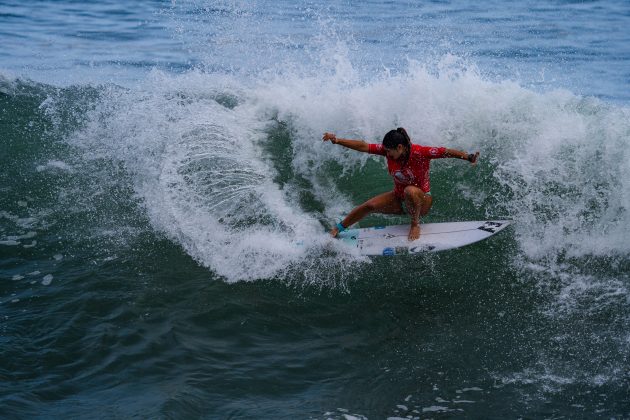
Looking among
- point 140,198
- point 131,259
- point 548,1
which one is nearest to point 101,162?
point 140,198

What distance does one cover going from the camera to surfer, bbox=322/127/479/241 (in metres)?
6.90

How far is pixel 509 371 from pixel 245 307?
8.22 ft

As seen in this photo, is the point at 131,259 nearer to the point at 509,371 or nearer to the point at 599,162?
the point at 509,371

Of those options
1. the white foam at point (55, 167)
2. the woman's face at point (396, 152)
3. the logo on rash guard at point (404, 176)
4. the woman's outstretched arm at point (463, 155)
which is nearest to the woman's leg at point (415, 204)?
the logo on rash guard at point (404, 176)

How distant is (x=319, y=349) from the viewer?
5.82 m

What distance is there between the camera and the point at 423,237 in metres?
7.41

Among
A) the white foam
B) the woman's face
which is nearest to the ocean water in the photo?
the white foam

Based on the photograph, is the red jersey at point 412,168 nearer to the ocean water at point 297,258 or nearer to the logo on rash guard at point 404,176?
the logo on rash guard at point 404,176

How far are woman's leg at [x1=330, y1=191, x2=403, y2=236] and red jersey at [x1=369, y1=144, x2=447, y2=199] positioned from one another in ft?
0.57

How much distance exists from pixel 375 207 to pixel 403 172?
56 cm

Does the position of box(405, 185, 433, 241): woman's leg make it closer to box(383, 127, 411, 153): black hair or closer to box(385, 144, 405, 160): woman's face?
box(385, 144, 405, 160): woman's face

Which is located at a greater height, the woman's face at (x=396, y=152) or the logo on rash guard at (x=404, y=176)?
the woman's face at (x=396, y=152)

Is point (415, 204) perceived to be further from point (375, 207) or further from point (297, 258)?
point (297, 258)

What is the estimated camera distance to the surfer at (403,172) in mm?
6898
